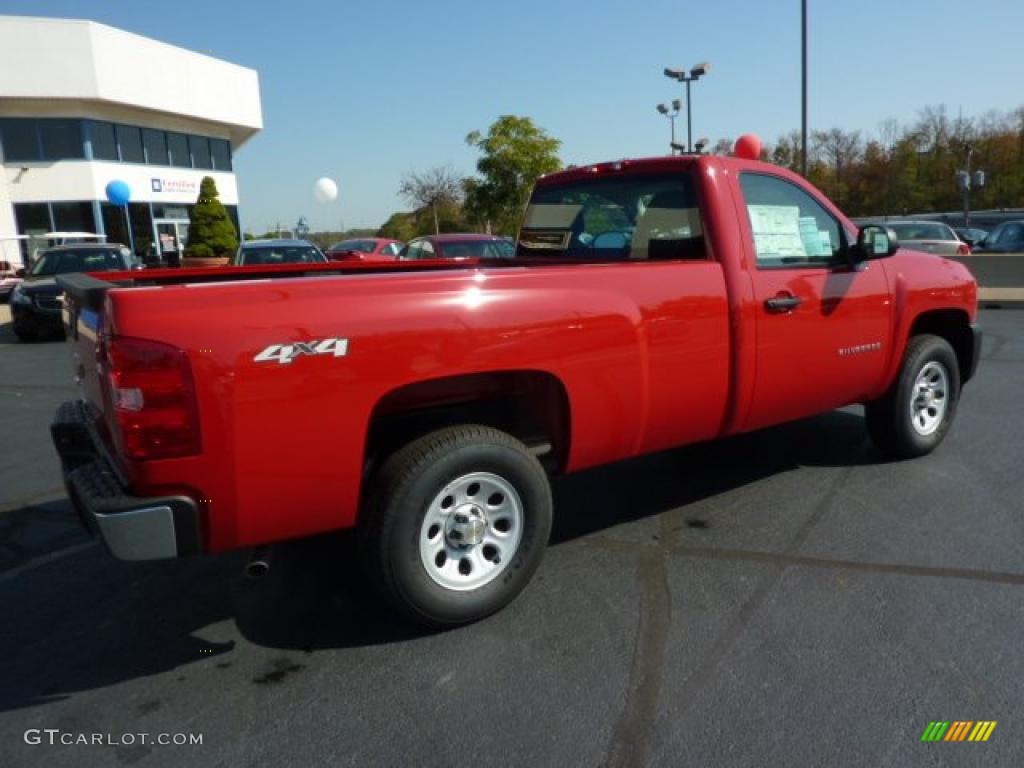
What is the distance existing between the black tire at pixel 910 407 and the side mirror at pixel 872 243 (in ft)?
2.59

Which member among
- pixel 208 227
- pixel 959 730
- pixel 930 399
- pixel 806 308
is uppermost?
pixel 208 227

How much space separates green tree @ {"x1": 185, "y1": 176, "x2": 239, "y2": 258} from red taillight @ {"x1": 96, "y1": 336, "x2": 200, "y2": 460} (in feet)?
100

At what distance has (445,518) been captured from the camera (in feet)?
10.3

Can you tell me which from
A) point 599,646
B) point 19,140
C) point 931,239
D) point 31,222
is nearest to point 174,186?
point 19,140

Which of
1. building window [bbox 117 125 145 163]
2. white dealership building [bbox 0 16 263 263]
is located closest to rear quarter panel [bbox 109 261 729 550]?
white dealership building [bbox 0 16 263 263]

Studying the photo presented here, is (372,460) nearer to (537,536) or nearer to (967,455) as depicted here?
(537,536)

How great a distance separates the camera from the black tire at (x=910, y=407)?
4.86 meters

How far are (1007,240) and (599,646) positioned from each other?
17793 mm

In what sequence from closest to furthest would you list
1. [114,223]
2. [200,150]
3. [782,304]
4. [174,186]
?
[782,304]
[114,223]
[174,186]
[200,150]

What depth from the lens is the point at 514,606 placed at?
340 cm

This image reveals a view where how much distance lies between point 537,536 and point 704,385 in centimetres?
110

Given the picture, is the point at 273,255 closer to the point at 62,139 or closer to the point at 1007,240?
the point at 1007,240

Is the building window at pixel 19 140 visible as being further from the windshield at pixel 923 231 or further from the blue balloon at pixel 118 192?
the windshield at pixel 923 231

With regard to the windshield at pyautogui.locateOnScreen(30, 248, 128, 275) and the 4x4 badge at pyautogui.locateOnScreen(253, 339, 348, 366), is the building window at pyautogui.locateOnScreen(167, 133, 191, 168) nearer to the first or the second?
the windshield at pyautogui.locateOnScreen(30, 248, 128, 275)
